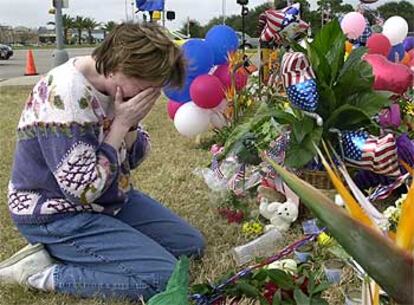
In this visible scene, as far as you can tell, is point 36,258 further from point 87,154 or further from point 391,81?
point 391,81

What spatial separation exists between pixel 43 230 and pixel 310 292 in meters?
0.90

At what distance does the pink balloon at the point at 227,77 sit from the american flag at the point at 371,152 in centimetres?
137

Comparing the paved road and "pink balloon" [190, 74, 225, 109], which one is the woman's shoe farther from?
the paved road

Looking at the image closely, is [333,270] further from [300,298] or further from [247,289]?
[300,298]

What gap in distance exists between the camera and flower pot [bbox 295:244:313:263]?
2.01m

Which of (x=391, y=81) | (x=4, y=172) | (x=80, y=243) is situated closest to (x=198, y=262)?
(x=80, y=243)

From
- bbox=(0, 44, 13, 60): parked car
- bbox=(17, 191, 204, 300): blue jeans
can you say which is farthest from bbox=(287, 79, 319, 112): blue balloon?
bbox=(0, 44, 13, 60): parked car

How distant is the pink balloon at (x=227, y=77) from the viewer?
364 centimetres

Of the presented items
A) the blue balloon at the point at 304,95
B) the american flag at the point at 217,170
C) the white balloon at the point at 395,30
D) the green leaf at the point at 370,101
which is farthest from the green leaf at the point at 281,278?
the white balloon at the point at 395,30

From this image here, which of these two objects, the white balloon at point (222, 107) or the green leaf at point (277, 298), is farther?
the white balloon at point (222, 107)

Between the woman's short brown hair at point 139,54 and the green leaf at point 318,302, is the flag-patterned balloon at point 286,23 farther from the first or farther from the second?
the green leaf at point 318,302

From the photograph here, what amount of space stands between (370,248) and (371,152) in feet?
6.19

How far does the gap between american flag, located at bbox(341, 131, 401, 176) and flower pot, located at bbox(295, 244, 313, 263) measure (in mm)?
431

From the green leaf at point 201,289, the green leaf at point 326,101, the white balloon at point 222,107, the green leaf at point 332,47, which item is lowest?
the white balloon at point 222,107
